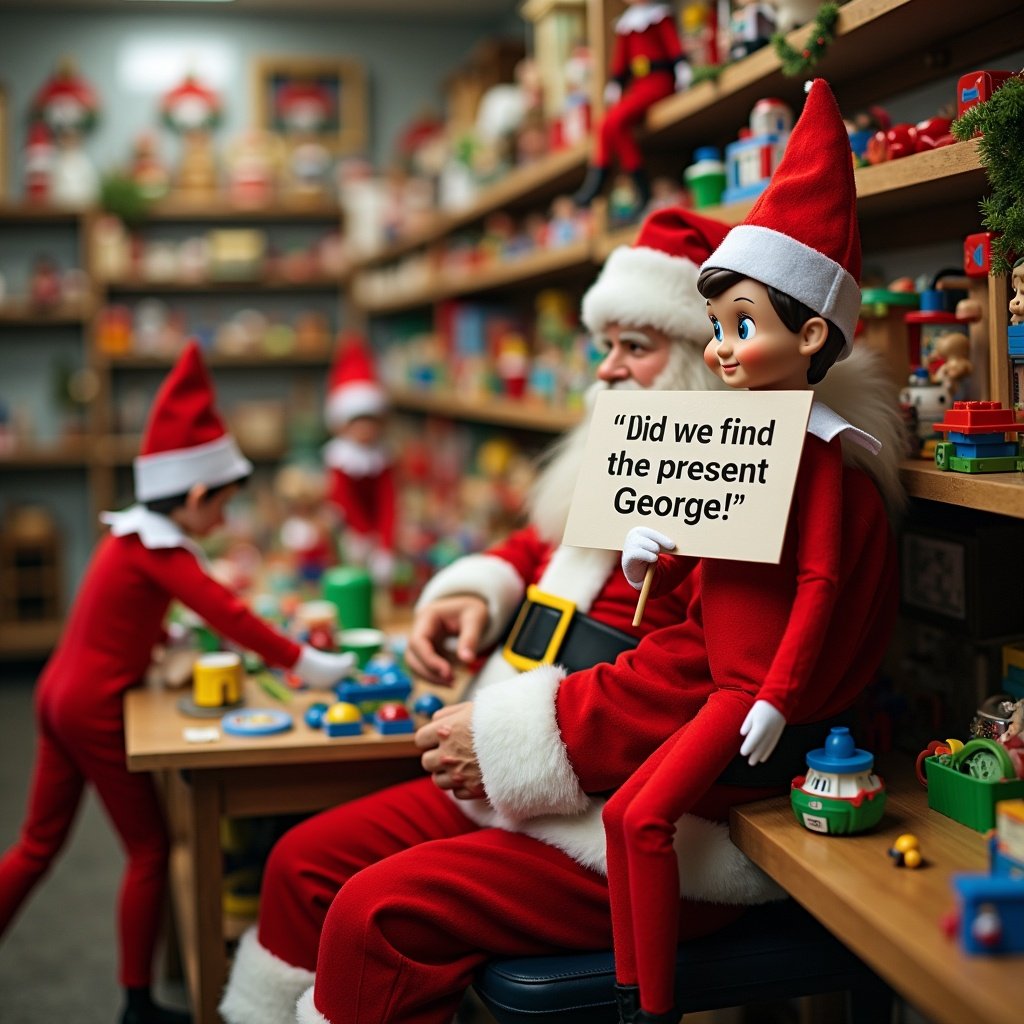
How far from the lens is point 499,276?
11.0 feet

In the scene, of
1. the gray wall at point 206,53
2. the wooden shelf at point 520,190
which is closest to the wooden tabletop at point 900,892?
the wooden shelf at point 520,190

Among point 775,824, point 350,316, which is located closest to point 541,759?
point 775,824

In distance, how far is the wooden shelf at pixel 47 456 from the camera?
211 inches

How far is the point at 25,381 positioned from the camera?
565cm

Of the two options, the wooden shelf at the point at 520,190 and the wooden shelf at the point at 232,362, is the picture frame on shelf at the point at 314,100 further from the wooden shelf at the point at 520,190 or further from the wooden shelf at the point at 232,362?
the wooden shelf at the point at 520,190

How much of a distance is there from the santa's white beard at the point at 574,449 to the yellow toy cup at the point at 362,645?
1.38ft

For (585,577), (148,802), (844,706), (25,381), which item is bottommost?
(148,802)

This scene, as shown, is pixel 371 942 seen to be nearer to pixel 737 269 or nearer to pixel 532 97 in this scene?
pixel 737 269

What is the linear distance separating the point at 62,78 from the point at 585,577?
4.69 meters

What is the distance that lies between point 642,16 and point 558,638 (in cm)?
124

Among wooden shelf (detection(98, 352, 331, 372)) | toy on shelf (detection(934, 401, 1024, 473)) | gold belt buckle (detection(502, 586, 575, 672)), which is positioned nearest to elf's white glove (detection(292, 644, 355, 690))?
gold belt buckle (detection(502, 586, 575, 672))

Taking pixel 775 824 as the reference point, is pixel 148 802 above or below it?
below

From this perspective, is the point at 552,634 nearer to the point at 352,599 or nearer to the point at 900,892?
the point at 900,892

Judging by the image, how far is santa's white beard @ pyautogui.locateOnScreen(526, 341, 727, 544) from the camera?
1.67m
